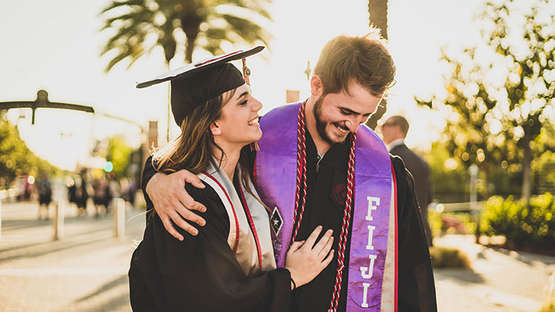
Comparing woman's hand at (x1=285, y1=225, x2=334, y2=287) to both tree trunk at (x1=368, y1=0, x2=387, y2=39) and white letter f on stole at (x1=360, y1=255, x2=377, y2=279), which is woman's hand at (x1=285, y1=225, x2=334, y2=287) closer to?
white letter f on stole at (x1=360, y1=255, x2=377, y2=279)

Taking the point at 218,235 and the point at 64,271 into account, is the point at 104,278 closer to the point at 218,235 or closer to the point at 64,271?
the point at 64,271

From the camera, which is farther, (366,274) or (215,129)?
(366,274)

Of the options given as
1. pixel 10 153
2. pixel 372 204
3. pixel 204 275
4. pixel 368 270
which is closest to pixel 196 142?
pixel 204 275

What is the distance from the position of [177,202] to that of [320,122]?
2.72 feet

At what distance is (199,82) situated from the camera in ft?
6.91

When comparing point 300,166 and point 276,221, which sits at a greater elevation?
point 300,166

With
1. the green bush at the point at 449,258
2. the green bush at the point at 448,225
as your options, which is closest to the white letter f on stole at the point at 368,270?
the green bush at the point at 449,258

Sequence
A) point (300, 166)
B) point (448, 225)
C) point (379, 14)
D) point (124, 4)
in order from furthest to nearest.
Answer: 1. point (448, 225)
2. point (124, 4)
3. point (379, 14)
4. point (300, 166)

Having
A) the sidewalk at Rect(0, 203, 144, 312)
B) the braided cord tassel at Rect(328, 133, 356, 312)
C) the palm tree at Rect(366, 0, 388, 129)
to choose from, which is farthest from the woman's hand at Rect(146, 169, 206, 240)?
the palm tree at Rect(366, 0, 388, 129)

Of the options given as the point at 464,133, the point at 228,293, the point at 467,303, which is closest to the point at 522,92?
the point at 464,133

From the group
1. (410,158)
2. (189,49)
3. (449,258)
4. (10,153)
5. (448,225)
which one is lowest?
A: (448,225)

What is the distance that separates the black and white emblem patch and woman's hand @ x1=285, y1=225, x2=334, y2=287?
98 millimetres

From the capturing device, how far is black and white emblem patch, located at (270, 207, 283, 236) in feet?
7.10

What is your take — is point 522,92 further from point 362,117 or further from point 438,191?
point 438,191
